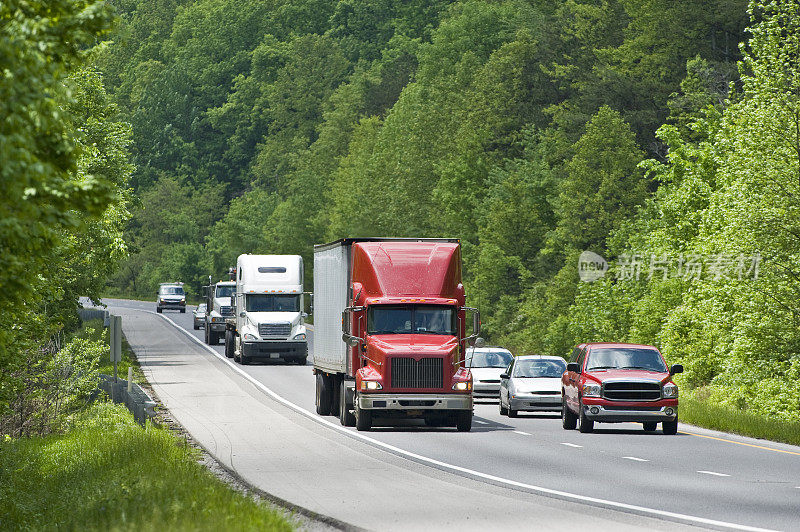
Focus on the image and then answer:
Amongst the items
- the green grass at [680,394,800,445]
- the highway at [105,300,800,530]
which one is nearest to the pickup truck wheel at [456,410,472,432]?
the highway at [105,300,800,530]

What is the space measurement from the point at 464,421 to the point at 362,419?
2.19m

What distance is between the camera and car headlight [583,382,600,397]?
86.7 ft

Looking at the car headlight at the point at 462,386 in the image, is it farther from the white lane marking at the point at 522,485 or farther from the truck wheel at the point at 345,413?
the truck wheel at the point at 345,413

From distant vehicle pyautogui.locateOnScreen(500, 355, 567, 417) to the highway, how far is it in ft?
1.57

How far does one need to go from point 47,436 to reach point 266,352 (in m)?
21.0

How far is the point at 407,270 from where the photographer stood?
2692 centimetres

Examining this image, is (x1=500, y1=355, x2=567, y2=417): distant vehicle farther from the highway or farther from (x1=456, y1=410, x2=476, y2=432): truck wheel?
(x1=456, y1=410, x2=476, y2=432): truck wheel

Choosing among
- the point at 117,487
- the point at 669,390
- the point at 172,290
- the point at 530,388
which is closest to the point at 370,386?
the point at 669,390

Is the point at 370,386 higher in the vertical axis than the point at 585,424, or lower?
higher

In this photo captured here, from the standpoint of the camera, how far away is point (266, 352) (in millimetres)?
49406

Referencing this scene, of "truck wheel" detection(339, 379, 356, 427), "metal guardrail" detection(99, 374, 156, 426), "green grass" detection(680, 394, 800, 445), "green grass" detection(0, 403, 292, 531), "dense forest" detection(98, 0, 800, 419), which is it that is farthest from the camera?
"dense forest" detection(98, 0, 800, 419)

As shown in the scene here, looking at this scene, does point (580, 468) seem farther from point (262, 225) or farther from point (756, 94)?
point (262, 225)

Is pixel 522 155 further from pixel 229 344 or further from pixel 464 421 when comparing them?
pixel 464 421

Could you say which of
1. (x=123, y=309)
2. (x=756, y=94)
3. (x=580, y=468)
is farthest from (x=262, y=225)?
(x=580, y=468)
